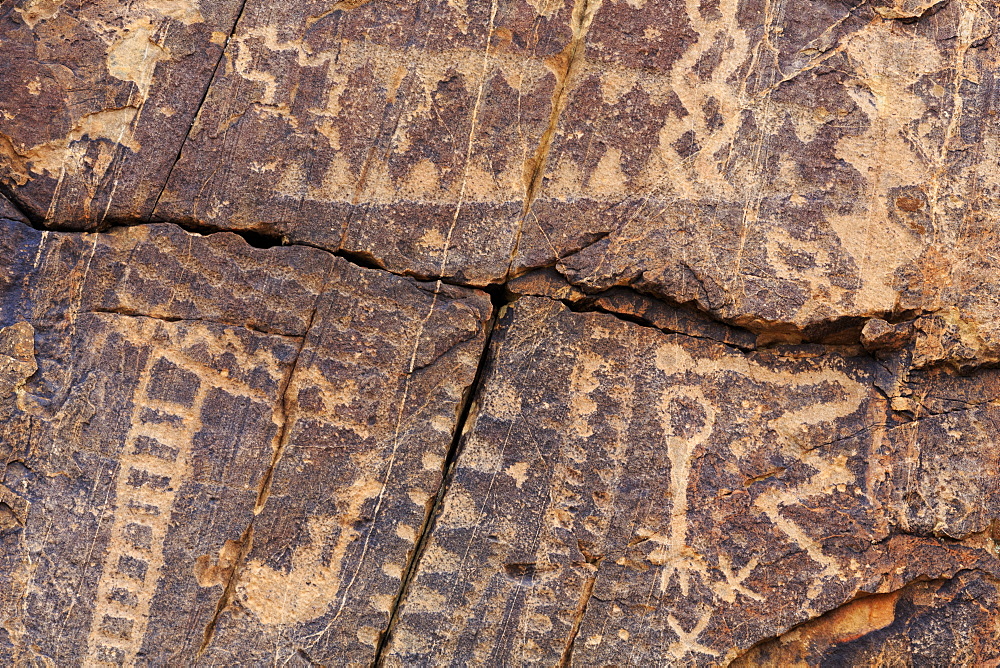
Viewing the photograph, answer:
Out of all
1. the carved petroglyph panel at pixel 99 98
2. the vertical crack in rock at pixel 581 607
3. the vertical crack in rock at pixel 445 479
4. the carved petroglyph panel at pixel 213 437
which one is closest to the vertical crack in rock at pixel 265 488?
the carved petroglyph panel at pixel 213 437

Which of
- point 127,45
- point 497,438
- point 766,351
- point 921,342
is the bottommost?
point 497,438

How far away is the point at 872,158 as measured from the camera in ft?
7.05

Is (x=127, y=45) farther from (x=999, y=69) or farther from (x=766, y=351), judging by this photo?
(x=999, y=69)

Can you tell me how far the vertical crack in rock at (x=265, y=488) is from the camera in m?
2.12

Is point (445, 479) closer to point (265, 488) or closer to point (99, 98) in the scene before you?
point (265, 488)

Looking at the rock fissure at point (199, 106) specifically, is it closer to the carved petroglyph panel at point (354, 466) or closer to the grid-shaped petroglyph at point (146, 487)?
the grid-shaped petroglyph at point (146, 487)

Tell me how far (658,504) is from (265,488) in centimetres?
105

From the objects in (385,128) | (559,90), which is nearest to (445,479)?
(385,128)

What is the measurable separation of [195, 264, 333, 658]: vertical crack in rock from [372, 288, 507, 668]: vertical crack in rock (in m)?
0.42

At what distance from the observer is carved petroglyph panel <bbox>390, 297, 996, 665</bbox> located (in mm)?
2107

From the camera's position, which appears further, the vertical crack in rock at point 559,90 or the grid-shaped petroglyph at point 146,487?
the vertical crack in rock at point 559,90

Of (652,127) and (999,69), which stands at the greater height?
(999,69)

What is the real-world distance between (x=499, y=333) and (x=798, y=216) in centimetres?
86

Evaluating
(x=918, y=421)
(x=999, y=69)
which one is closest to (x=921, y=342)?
(x=918, y=421)
